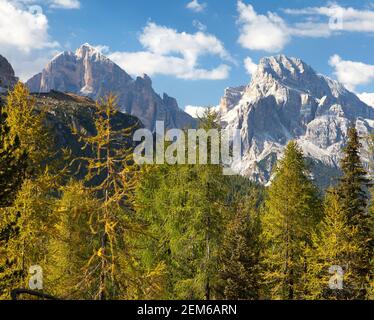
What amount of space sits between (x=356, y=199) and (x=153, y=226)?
554 inches

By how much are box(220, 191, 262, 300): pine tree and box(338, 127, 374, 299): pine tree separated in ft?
22.9

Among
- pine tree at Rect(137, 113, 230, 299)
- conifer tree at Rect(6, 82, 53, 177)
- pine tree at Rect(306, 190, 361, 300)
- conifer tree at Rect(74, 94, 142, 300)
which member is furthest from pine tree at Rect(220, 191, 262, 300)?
conifer tree at Rect(74, 94, 142, 300)

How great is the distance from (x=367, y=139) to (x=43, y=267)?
2914cm

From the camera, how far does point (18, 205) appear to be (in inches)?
690

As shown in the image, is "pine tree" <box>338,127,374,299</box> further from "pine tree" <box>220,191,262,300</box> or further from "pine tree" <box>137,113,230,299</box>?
"pine tree" <box>137,113,230,299</box>

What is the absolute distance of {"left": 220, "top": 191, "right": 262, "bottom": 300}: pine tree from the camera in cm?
3136

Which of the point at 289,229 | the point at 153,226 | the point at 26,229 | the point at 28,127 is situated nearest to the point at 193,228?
the point at 153,226

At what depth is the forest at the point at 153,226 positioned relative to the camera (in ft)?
47.2

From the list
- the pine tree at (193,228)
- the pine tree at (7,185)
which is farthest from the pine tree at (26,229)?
the pine tree at (193,228)

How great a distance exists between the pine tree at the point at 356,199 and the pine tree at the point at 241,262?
6.98 m

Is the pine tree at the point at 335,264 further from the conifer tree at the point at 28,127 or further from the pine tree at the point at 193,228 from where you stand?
the conifer tree at the point at 28,127
